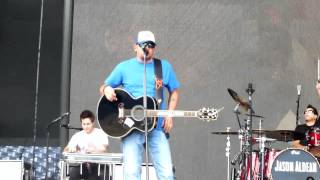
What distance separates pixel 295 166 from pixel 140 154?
3.16m

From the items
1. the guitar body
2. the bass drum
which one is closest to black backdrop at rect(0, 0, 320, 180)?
the bass drum

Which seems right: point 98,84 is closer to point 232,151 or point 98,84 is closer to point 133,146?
point 232,151

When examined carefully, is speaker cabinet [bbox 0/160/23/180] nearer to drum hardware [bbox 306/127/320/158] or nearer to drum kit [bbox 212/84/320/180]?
drum kit [bbox 212/84/320/180]

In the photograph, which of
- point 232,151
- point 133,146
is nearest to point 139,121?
point 133,146

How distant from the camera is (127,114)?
8.23 meters

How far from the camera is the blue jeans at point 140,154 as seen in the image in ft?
26.5

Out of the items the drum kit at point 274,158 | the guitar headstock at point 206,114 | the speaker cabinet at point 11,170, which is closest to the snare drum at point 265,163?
the drum kit at point 274,158

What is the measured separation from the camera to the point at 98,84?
1289 cm

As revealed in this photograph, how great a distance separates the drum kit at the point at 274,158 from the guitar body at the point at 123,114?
2.31m

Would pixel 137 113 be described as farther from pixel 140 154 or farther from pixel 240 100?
pixel 240 100

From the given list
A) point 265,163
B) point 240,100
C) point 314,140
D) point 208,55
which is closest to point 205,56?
point 208,55

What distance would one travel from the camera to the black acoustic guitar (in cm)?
811

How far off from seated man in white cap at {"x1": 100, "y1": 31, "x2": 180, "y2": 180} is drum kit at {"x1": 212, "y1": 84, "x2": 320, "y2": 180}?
7.16 ft

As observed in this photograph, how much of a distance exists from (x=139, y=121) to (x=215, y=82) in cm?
491
